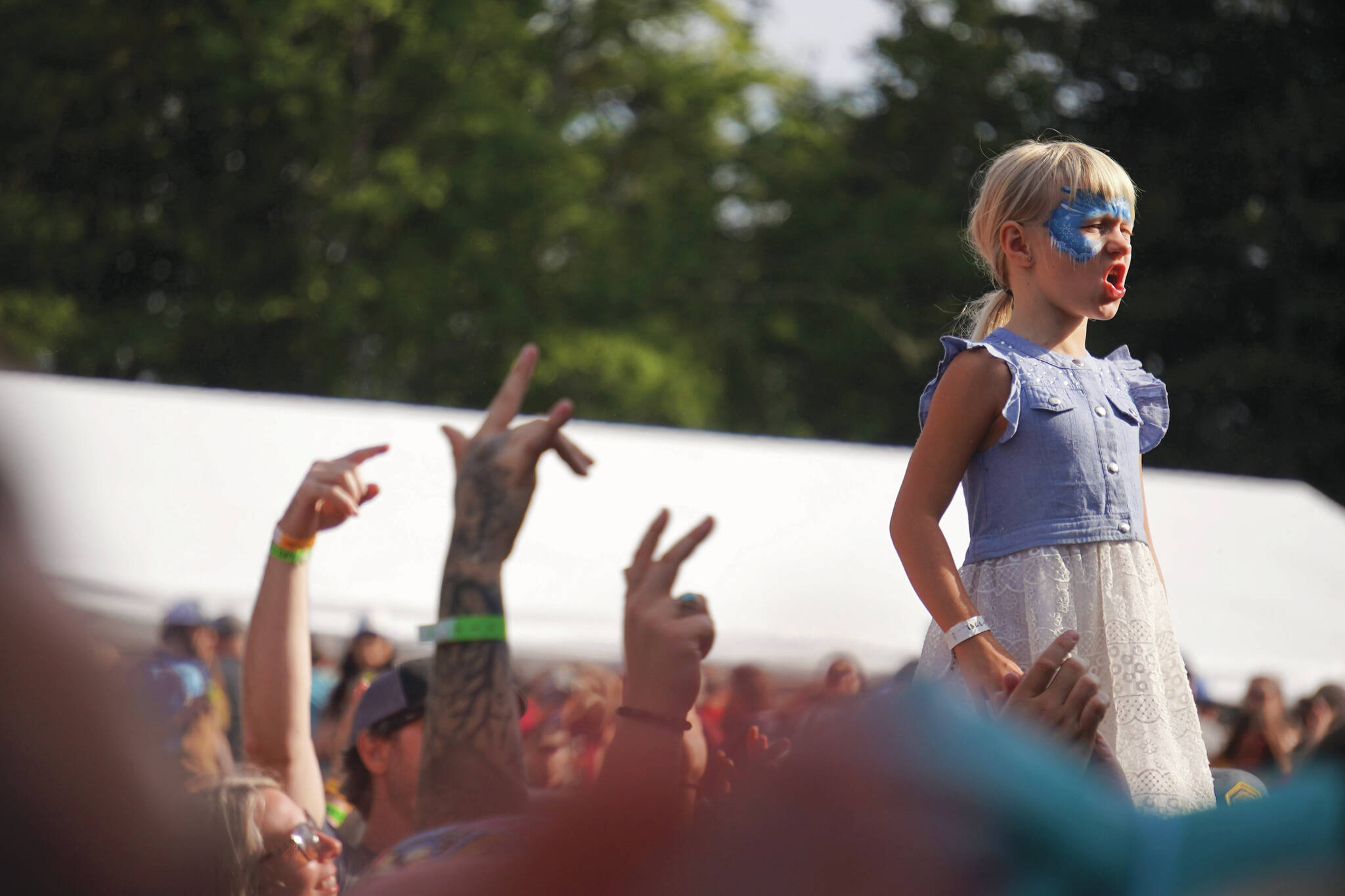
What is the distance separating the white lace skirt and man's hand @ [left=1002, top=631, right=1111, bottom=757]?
0.48 metres

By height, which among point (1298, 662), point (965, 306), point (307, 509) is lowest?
point (1298, 662)

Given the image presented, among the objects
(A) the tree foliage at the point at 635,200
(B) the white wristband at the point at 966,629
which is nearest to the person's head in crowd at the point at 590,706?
(B) the white wristband at the point at 966,629

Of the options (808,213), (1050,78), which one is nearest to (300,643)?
(808,213)

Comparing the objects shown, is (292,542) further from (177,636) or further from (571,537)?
(571,537)

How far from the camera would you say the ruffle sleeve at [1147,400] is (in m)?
1.93

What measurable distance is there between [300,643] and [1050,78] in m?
20.3

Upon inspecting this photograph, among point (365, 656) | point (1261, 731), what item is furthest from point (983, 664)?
point (1261, 731)

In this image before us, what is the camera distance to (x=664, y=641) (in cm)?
129

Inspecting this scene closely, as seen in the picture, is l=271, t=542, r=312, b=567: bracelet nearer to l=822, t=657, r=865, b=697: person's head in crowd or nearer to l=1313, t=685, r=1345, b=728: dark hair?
l=822, t=657, r=865, b=697: person's head in crowd

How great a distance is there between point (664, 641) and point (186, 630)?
4.74 m

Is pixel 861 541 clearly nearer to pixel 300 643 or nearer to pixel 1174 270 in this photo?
pixel 300 643

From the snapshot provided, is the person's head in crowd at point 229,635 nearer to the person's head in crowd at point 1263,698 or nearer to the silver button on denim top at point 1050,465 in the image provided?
the person's head in crowd at point 1263,698

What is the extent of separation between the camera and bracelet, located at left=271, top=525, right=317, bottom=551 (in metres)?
1.95

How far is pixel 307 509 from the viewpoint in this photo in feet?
6.29
